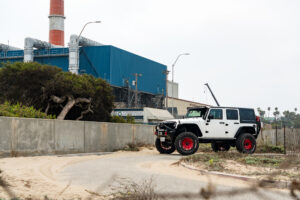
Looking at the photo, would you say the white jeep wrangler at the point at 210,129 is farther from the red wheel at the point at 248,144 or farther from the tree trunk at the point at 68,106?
the tree trunk at the point at 68,106

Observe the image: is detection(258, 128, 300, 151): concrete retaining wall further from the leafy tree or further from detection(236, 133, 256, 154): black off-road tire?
the leafy tree

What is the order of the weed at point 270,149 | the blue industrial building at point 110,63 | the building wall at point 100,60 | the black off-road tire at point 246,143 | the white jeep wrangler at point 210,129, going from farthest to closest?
the blue industrial building at point 110,63, the building wall at point 100,60, the weed at point 270,149, the black off-road tire at point 246,143, the white jeep wrangler at point 210,129

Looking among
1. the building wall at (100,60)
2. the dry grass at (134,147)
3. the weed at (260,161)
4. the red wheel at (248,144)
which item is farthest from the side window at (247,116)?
the building wall at (100,60)

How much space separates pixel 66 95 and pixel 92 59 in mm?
42916

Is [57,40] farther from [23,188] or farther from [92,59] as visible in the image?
[23,188]

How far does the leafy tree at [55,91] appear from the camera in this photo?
30578mm

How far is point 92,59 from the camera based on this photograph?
72.6 m

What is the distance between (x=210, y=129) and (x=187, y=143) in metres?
1.61

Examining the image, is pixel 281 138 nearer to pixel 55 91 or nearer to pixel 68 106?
pixel 68 106

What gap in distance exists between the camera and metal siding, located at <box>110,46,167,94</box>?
75.2 metres

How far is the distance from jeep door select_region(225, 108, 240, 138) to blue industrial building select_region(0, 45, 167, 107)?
49.0m

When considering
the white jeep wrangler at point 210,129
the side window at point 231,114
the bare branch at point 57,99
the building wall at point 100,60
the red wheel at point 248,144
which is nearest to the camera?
the white jeep wrangler at point 210,129

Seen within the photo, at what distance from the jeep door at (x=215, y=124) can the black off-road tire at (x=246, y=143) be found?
85cm

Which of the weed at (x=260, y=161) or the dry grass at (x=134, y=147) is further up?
the weed at (x=260, y=161)
